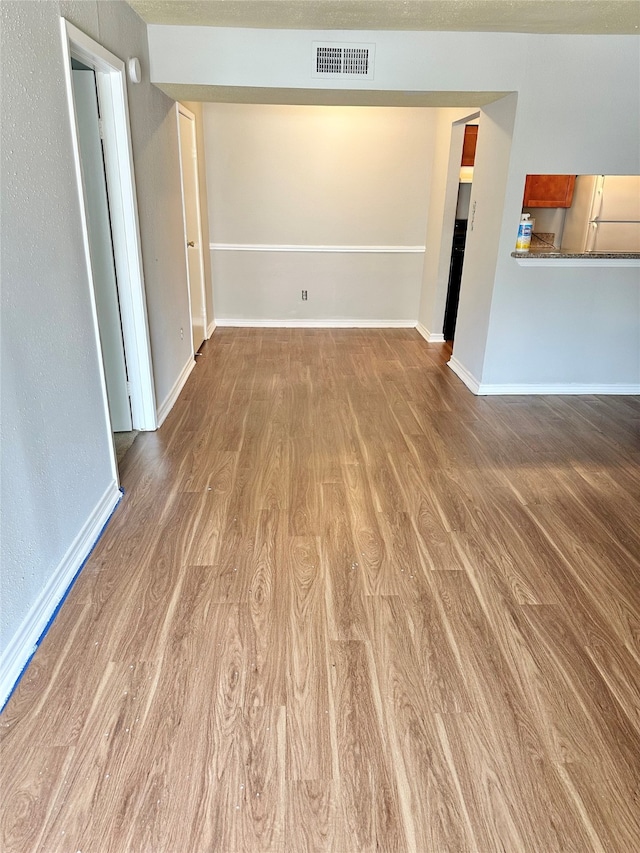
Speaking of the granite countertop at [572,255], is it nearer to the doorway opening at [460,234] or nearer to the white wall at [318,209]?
the doorway opening at [460,234]

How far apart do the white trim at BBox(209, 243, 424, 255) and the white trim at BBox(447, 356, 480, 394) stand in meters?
1.62

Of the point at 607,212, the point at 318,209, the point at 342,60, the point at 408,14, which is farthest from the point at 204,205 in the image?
the point at 607,212

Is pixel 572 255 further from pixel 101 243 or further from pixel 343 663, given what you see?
pixel 343 663

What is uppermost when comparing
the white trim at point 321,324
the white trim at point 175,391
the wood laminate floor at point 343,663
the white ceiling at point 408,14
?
the white ceiling at point 408,14

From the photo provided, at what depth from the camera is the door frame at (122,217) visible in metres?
2.23

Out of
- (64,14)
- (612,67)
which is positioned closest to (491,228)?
(612,67)

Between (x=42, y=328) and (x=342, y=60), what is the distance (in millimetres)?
2470

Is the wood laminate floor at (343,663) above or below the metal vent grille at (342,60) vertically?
below

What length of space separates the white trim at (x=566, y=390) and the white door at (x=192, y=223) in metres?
2.67

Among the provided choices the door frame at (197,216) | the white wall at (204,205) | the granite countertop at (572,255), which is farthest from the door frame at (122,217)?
the granite countertop at (572,255)

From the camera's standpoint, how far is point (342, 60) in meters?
3.12

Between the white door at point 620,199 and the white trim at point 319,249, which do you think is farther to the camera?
the white trim at point 319,249

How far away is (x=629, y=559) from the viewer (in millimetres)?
2229

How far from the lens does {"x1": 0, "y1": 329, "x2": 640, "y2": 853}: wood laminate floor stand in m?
1.30
